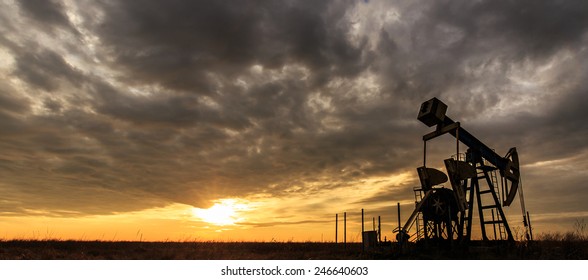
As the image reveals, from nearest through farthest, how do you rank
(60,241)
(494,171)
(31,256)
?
(31,256) → (494,171) → (60,241)

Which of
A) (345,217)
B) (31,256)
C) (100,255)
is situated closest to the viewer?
(31,256)

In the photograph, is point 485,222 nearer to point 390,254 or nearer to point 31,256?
point 390,254

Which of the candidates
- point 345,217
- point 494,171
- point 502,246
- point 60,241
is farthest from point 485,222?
point 60,241

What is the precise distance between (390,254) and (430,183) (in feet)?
13.4

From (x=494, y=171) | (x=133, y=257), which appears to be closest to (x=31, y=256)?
(x=133, y=257)

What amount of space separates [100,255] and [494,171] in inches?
755

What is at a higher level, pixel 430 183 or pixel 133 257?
pixel 430 183

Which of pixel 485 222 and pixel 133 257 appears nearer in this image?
pixel 133 257

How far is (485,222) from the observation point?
776 inches

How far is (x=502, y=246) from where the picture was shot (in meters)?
18.7
